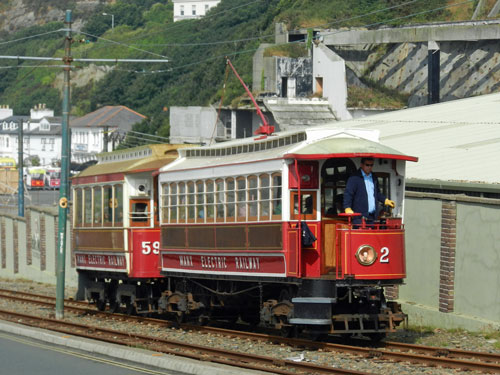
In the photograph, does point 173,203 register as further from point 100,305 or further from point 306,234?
point 100,305

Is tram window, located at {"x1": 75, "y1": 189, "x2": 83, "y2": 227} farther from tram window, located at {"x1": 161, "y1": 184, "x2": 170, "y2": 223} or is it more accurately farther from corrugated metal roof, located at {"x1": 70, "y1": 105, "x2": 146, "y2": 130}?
corrugated metal roof, located at {"x1": 70, "y1": 105, "x2": 146, "y2": 130}

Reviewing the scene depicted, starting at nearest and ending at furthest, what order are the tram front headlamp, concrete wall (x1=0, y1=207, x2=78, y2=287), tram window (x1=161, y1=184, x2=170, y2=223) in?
the tram front headlamp → tram window (x1=161, y1=184, x2=170, y2=223) → concrete wall (x1=0, y1=207, x2=78, y2=287)

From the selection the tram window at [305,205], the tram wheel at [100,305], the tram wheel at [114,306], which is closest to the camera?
the tram window at [305,205]

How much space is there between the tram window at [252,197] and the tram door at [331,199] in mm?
1407

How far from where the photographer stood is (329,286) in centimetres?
1667

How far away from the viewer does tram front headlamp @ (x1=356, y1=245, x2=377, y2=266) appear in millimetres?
16469

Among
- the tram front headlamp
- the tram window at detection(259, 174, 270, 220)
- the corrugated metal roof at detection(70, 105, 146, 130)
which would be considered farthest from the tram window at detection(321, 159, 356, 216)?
the corrugated metal roof at detection(70, 105, 146, 130)

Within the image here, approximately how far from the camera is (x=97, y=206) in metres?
24.3

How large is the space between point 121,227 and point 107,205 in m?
1.04

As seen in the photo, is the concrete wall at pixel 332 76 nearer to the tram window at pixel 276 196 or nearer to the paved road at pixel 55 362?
the tram window at pixel 276 196

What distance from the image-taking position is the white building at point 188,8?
6786 inches

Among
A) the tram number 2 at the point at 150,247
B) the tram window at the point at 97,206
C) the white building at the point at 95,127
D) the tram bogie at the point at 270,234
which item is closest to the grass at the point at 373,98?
the tram window at the point at 97,206

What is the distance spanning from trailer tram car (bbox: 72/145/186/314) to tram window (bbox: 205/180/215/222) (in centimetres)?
255

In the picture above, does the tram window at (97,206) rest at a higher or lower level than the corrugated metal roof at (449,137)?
lower
